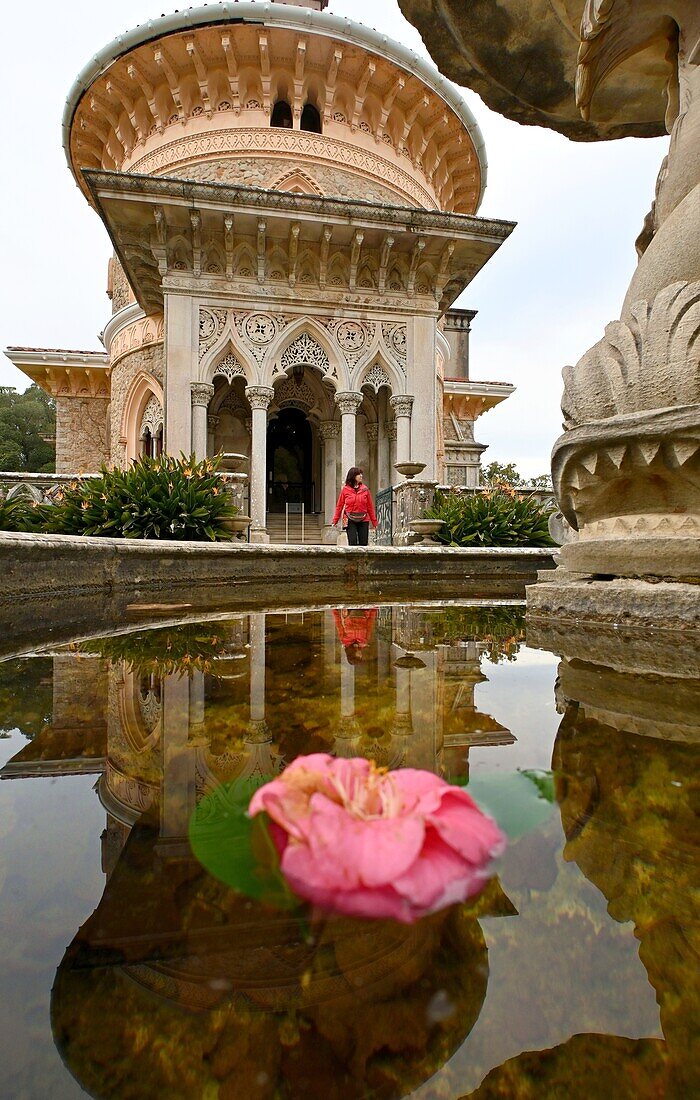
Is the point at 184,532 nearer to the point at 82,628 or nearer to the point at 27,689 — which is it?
the point at 82,628

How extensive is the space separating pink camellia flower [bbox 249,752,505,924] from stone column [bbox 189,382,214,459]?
1065cm

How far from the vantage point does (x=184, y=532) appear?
6848 mm

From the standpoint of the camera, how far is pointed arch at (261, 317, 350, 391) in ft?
36.8

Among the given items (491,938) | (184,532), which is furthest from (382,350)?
(491,938)

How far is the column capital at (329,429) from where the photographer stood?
1460 centimetres

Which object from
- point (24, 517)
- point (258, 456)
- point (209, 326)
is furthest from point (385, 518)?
point (24, 517)

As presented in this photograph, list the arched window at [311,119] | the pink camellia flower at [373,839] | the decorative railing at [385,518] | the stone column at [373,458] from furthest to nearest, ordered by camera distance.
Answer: the stone column at [373,458]
the arched window at [311,119]
the decorative railing at [385,518]
the pink camellia flower at [373,839]

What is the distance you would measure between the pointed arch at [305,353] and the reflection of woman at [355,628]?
901 centimetres

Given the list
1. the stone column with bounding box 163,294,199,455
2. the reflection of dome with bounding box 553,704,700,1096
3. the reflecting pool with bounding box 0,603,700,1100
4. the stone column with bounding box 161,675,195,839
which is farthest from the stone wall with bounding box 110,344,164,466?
the reflection of dome with bounding box 553,704,700,1096

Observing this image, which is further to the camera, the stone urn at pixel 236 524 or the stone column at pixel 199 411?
the stone column at pixel 199 411

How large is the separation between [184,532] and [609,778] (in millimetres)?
6506

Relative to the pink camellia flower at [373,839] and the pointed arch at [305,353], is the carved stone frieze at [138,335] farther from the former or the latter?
the pink camellia flower at [373,839]

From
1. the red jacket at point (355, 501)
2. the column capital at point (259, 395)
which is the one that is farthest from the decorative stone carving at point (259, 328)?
the red jacket at point (355, 501)

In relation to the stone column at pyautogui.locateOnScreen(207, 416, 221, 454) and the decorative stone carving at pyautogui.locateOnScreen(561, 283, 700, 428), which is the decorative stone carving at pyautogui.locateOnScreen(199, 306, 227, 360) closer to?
the stone column at pyautogui.locateOnScreen(207, 416, 221, 454)
